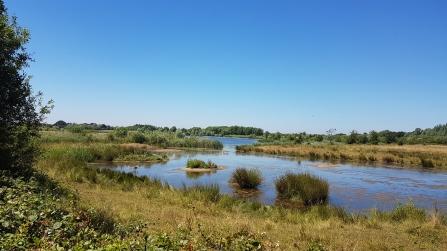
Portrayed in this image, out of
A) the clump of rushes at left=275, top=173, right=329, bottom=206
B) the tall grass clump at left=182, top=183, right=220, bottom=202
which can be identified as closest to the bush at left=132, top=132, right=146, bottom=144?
the clump of rushes at left=275, top=173, right=329, bottom=206

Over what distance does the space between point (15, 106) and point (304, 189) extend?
12.2m

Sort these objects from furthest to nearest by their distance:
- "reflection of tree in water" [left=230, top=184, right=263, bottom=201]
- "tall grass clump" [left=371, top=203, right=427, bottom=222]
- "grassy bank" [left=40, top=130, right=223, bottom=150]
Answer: "grassy bank" [left=40, top=130, right=223, bottom=150] < "reflection of tree in water" [left=230, top=184, right=263, bottom=201] < "tall grass clump" [left=371, top=203, right=427, bottom=222]

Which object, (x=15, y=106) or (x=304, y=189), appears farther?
(x=304, y=189)

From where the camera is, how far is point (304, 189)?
562 inches

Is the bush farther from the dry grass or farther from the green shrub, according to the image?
the green shrub

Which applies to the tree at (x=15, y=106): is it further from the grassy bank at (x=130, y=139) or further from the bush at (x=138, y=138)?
the bush at (x=138, y=138)

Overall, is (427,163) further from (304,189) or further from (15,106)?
(15,106)

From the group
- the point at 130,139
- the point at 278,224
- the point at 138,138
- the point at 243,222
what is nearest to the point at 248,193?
the point at 278,224

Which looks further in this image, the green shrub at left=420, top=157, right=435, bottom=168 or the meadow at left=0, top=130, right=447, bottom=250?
the green shrub at left=420, top=157, right=435, bottom=168

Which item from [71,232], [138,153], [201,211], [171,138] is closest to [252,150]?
[171,138]

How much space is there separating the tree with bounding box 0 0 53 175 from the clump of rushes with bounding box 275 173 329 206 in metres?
11.3

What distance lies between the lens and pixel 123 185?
14.2 meters

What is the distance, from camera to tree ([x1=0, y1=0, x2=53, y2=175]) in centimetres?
882

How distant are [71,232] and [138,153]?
106ft
